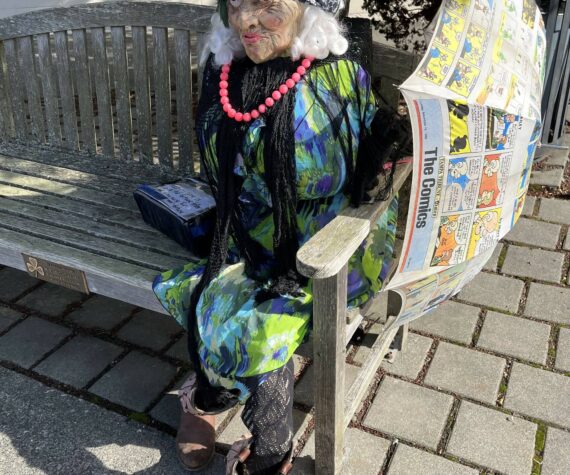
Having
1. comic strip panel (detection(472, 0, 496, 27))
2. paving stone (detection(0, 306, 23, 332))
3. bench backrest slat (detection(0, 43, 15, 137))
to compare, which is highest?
comic strip panel (detection(472, 0, 496, 27))

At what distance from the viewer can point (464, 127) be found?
157cm

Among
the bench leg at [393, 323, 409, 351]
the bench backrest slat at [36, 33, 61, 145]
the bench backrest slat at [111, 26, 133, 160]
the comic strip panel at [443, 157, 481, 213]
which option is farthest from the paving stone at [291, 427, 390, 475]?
the bench backrest slat at [36, 33, 61, 145]

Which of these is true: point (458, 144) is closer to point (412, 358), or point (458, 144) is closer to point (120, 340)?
point (412, 358)

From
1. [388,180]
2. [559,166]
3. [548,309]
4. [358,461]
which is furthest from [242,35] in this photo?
[559,166]

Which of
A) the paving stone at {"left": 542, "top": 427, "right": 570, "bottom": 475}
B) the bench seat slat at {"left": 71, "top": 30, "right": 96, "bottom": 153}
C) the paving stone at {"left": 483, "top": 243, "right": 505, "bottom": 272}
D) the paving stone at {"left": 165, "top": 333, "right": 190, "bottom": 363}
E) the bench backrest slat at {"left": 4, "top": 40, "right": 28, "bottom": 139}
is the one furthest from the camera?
the bench backrest slat at {"left": 4, "top": 40, "right": 28, "bottom": 139}

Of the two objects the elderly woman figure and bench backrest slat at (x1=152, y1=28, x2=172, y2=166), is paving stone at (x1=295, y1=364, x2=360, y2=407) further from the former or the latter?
bench backrest slat at (x1=152, y1=28, x2=172, y2=166)

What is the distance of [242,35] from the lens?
5.98 feet

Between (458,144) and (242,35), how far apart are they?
2.31 ft

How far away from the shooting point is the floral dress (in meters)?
1.79

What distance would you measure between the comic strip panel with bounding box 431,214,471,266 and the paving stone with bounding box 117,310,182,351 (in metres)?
1.39

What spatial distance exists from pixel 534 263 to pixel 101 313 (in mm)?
2075

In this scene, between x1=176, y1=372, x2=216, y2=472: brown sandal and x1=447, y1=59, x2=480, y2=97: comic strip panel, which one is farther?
x1=176, y1=372, x2=216, y2=472: brown sandal

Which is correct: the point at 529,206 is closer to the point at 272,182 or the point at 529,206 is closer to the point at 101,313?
the point at 272,182

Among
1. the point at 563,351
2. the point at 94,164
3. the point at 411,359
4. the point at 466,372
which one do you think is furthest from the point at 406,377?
the point at 94,164
